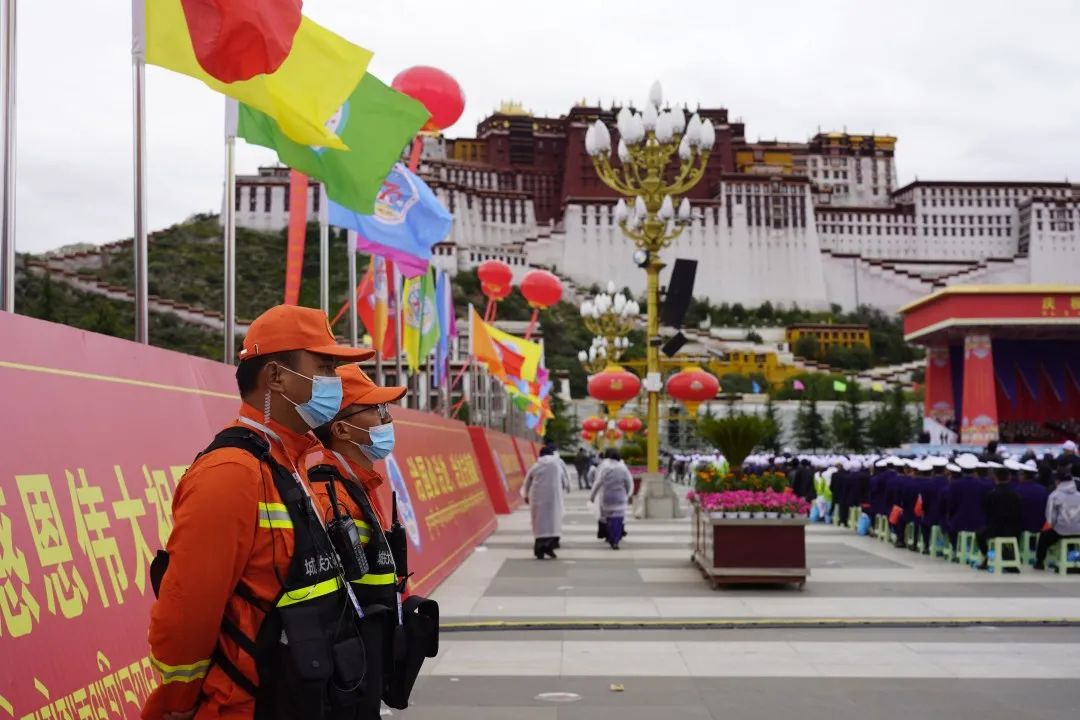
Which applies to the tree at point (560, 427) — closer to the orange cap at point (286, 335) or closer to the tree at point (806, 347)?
the tree at point (806, 347)

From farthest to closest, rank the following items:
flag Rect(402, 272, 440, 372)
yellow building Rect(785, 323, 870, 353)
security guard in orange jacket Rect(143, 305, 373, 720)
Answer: yellow building Rect(785, 323, 870, 353) → flag Rect(402, 272, 440, 372) → security guard in orange jacket Rect(143, 305, 373, 720)

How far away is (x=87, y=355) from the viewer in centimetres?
377

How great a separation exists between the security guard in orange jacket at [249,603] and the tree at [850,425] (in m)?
60.3

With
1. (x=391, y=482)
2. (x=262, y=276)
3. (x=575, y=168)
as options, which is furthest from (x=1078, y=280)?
(x=391, y=482)

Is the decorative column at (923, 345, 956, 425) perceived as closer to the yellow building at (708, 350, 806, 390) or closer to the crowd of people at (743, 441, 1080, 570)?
the yellow building at (708, 350, 806, 390)

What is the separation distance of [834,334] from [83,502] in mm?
90899

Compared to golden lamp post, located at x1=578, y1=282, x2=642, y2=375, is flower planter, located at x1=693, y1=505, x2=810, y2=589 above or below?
below

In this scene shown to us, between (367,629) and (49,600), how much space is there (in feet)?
3.43

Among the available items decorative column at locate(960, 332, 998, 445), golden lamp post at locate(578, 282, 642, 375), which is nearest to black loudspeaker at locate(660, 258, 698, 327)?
golden lamp post at locate(578, 282, 642, 375)

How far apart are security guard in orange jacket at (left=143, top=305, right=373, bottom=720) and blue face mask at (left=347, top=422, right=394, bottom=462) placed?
1123 mm

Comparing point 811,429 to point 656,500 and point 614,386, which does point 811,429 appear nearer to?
point 656,500

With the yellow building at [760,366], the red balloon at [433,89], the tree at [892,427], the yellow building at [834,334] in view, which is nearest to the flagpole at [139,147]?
the red balloon at [433,89]

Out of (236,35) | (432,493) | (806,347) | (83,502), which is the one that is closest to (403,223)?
(432,493)

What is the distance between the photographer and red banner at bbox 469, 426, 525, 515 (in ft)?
62.1
